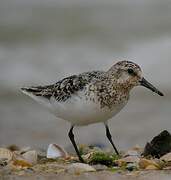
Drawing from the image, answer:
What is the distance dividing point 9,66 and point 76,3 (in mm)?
4376

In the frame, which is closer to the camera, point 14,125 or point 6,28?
point 14,125

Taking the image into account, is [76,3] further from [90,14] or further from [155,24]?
[155,24]

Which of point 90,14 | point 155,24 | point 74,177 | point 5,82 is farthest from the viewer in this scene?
point 90,14

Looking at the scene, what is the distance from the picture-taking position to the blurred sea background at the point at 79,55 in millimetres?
10773

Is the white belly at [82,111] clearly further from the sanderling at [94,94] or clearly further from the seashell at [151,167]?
the seashell at [151,167]

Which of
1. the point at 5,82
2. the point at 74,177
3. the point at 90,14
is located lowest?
the point at 74,177

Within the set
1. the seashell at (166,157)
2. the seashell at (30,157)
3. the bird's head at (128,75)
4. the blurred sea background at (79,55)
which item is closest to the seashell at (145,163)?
the seashell at (166,157)

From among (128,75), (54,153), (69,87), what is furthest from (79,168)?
(128,75)

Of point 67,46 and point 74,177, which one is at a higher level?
point 67,46

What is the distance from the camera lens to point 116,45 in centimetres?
1484

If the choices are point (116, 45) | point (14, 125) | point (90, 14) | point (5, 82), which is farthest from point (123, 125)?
point (90, 14)

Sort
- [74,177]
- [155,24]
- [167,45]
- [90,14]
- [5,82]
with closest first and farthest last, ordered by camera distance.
→ [74,177]
[5,82]
[167,45]
[155,24]
[90,14]

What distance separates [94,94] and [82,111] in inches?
8.1

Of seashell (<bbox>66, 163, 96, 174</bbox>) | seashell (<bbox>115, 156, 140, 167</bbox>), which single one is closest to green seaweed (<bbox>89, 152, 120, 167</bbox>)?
seashell (<bbox>115, 156, 140, 167</bbox>)
